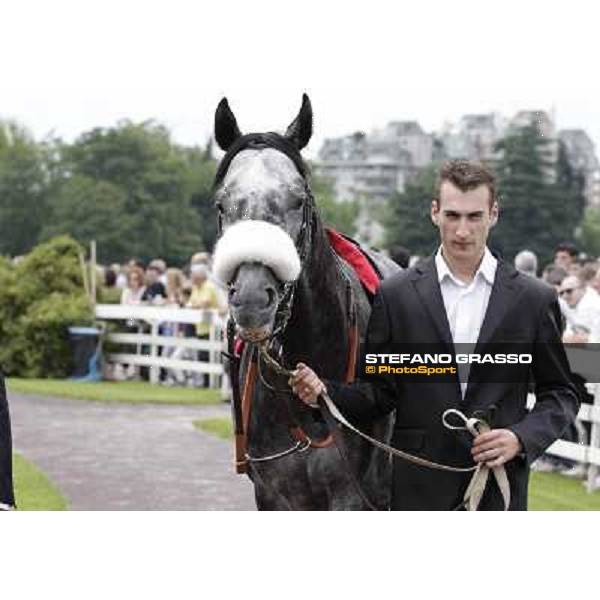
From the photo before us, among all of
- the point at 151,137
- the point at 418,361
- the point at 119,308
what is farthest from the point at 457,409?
the point at 151,137

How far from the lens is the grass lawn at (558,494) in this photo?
7.08 m

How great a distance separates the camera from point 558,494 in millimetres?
7520

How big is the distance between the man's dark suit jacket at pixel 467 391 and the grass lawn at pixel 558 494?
3718 mm

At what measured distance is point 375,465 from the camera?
405 cm

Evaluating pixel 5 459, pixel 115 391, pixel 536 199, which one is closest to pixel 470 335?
pixel 5 459

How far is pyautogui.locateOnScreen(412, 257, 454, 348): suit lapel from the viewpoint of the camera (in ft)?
10.7

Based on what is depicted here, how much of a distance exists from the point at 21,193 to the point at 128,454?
9.90 metres

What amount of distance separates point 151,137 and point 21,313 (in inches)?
260

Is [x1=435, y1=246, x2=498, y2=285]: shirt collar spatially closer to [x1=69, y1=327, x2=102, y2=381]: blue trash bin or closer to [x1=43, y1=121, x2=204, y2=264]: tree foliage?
[x1=69, y1=327, x2=102, y2=381]: blue trash bin

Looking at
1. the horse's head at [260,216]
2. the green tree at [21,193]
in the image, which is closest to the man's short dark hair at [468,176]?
the horse's head at [260,216]

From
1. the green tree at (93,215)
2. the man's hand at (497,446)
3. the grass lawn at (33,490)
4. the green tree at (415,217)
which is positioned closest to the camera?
the man's hand at (497,446)

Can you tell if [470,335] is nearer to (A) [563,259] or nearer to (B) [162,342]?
(A) [563,259]

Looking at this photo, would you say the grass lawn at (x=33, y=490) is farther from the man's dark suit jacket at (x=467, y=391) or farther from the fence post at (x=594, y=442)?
the man's dark suit jacket at (x=467, y=391)

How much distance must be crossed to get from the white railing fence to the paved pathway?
140 cm
